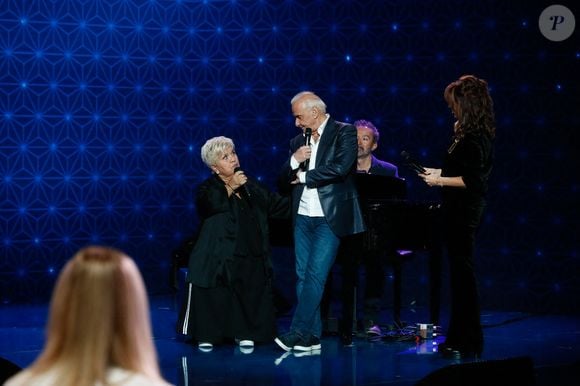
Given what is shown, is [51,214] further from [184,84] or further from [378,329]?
[378,329]

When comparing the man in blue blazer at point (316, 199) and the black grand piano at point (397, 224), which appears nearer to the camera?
the man in blue blazer at point (316, 199)

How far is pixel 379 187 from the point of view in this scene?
740 centimetres

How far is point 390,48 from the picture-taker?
977 centimetres

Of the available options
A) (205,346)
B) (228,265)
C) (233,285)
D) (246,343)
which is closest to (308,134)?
(228,265)

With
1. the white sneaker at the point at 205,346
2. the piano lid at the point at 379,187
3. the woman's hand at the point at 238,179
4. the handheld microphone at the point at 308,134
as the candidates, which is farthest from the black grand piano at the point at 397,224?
the white sneaker at the point at 205,346

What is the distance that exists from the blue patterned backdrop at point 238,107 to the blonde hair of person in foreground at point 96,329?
7275 mm

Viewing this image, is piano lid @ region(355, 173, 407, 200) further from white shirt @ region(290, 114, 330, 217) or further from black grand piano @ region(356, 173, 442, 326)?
white shirt @ region(290, 114, 330, 217)

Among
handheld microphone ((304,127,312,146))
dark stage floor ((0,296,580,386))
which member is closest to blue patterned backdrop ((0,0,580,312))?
dark stage floor ((0,296,580,386))

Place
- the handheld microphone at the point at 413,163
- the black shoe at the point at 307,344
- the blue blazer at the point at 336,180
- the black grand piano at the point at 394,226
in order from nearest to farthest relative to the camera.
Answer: the handheld microphone at the point at 413,163 → the blue blazer at the point at 336,180 → the black shoe at the point at 307,344 → the black grand piano at the point at 394,226

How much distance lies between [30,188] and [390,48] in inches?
145

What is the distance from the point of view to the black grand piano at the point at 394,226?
23.5 ft

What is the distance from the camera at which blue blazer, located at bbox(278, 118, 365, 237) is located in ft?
21.6

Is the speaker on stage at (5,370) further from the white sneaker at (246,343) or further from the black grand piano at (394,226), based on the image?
the black grand piano at (394,226)

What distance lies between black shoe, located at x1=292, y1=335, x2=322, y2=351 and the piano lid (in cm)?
112
